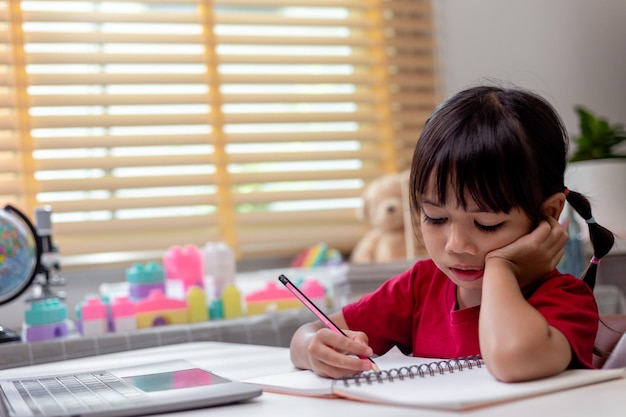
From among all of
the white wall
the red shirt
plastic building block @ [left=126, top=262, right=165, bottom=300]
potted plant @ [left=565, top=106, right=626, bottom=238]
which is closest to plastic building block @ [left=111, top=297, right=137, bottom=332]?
Result: plastic building block @ [left=126, top=262, right=165, bottom=300]

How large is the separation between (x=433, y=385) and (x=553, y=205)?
1.02ft

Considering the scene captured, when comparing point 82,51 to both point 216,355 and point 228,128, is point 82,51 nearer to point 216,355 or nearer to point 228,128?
point 228,128

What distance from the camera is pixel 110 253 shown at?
7.20 feet

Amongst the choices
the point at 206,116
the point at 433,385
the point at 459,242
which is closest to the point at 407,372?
the point at 433,385

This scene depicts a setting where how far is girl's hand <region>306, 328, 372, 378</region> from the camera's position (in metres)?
0.81

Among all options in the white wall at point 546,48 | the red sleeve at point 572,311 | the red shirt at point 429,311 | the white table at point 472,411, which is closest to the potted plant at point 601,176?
the white wall at point 546,48

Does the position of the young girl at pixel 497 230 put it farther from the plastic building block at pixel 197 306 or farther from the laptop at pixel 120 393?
the plastic building block at pixel 197 306

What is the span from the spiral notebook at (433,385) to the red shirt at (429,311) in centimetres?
12

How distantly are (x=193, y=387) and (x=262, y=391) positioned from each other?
0.07 metres

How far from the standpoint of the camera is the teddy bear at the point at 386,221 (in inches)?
88.1

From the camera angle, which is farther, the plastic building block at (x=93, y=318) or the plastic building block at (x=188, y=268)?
the plastic building block at (x=188, y=268)

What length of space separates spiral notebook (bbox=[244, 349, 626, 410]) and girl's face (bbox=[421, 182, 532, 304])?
0.36 feet

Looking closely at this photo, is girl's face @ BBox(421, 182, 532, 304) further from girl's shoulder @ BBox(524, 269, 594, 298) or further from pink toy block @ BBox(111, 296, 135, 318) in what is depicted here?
pink toy block @ BBox(111, 296, 135, 318)

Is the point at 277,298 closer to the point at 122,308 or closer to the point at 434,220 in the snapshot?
the point at 122,308
